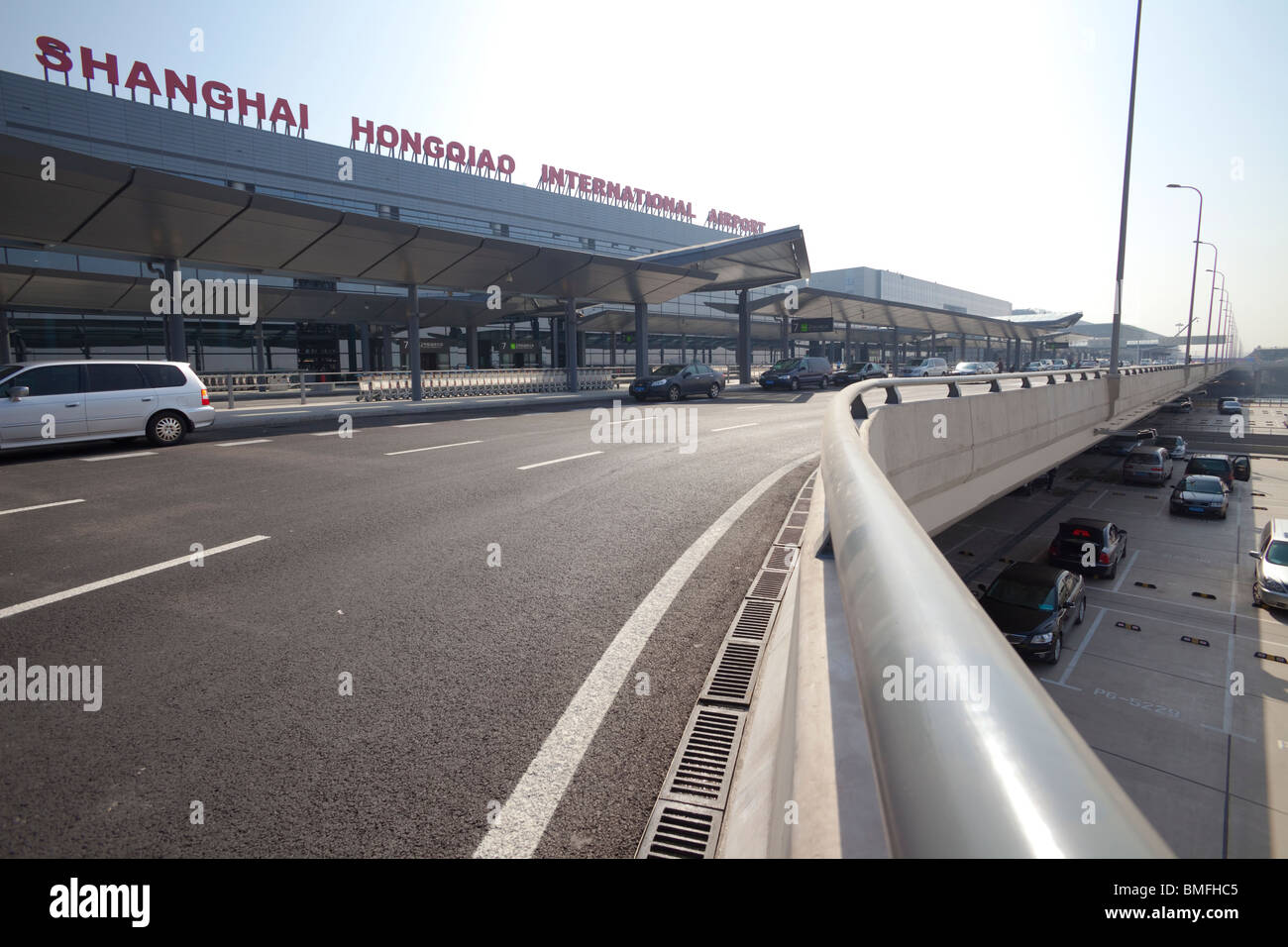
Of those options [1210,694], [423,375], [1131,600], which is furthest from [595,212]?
[1210,694]

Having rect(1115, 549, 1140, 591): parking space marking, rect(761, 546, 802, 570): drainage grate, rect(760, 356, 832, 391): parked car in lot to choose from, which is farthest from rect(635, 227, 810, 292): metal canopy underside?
rect(761, 546, 802, 570): drainage grate

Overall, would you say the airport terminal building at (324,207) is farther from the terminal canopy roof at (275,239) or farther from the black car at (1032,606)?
the black car at (1032,606)

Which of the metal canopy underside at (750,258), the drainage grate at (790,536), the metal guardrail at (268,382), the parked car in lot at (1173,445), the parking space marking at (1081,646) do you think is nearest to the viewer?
the drainage grate at (790,536)

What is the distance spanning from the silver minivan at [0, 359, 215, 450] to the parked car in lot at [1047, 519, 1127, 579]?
2437 centimetres

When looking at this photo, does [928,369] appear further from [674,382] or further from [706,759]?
[706,759]

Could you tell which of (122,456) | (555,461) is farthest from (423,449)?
(122,456)

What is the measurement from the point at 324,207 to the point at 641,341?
1601 centimetres

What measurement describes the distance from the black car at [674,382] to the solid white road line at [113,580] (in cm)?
2110

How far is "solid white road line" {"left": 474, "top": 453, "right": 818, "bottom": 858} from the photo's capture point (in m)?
2.55

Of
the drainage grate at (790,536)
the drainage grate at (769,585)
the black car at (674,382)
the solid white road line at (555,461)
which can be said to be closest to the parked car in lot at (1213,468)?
the black car at (674,382)

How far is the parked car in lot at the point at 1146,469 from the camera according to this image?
3462 centimetres

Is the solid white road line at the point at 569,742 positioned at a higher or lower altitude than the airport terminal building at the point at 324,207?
lower

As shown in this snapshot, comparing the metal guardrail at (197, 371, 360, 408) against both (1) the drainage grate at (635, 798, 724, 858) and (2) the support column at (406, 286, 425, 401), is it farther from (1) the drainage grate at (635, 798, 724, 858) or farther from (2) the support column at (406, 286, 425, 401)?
(1) the drainage grate at (635, 798, 724, 858)
